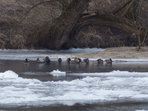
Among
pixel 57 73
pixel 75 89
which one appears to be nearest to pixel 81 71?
pixel 57 73

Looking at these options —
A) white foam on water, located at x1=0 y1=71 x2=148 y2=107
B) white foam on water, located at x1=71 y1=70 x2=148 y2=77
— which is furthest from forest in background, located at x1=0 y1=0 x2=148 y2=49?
white foam on water, located at x1=0 y1=71 x2=148 y2=107

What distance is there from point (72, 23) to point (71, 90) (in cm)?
1767

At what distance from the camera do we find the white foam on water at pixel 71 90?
516 inches

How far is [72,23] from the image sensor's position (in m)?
32.1

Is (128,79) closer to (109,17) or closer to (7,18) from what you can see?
(109,17)

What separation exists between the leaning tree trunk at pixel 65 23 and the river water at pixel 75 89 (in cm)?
1002

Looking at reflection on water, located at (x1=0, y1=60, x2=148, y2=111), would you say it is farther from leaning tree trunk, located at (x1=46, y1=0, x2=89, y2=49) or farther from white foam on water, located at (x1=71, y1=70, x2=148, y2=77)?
leaning tree trunk, located at (x1=46, y1=0, x2=89, y2=49)

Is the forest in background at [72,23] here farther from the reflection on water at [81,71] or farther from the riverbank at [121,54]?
the reflection on water at [81,71]

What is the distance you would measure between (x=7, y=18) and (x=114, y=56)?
1072 centimetres

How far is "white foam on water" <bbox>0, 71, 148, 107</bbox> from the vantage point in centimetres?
1311

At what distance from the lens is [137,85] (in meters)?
15.9

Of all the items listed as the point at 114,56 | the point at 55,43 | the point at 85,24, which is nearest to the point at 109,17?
the point at 85,24

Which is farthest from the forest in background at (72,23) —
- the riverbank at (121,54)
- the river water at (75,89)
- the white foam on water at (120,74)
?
the white foam on water at (120,74)

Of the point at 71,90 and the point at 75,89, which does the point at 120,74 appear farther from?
the point at 71,90
